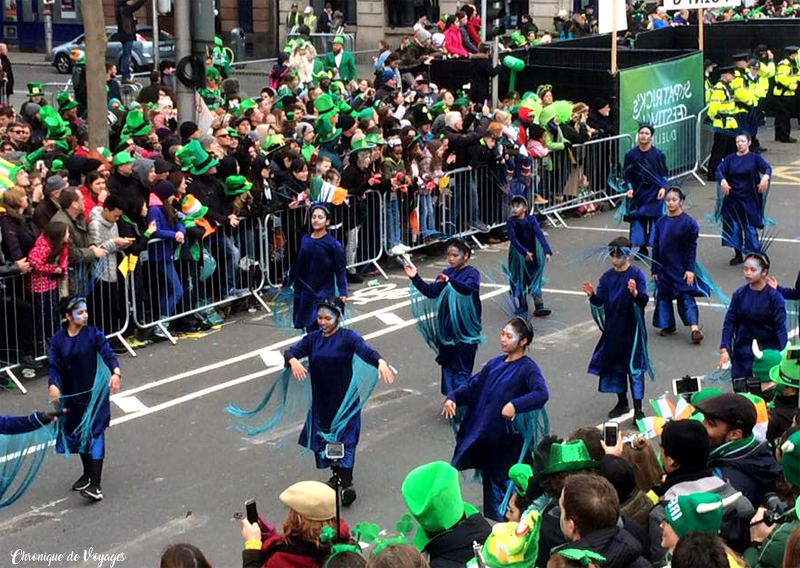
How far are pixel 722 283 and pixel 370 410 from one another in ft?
18.8

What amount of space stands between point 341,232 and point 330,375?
6153mm

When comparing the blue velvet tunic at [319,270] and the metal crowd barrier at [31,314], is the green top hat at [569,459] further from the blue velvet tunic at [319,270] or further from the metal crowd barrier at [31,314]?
the metal crowd barrier at [31,314]

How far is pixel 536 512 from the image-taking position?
6445 mm

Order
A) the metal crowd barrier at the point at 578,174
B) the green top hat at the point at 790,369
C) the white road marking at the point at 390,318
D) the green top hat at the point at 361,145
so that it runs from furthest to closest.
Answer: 1. the metal crowd barrier at the point at 578,174
2. the green top hat at the point at 361,145
3. the white road marking at the point at 390,318
4. the green top hat at the point at 790,369

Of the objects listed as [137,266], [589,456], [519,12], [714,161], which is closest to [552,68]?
[714,161]

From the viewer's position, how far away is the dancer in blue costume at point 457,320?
38.6 feet

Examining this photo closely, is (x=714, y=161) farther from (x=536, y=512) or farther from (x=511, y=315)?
(x=536, y=512)

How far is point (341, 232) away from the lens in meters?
16.1

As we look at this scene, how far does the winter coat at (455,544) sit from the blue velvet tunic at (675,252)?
25.5ft

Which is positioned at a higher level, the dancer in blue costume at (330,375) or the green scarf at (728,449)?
the green scarf at (728,449)

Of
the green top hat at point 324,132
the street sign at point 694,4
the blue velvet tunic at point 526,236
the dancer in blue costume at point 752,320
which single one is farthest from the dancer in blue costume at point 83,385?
the street sign at point 694,4

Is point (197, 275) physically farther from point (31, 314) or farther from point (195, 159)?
point (31, 314)

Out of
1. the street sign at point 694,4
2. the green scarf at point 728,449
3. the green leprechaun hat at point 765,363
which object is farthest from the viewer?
the street sign at point 694,4

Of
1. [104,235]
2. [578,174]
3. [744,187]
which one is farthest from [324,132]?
[744,187]
